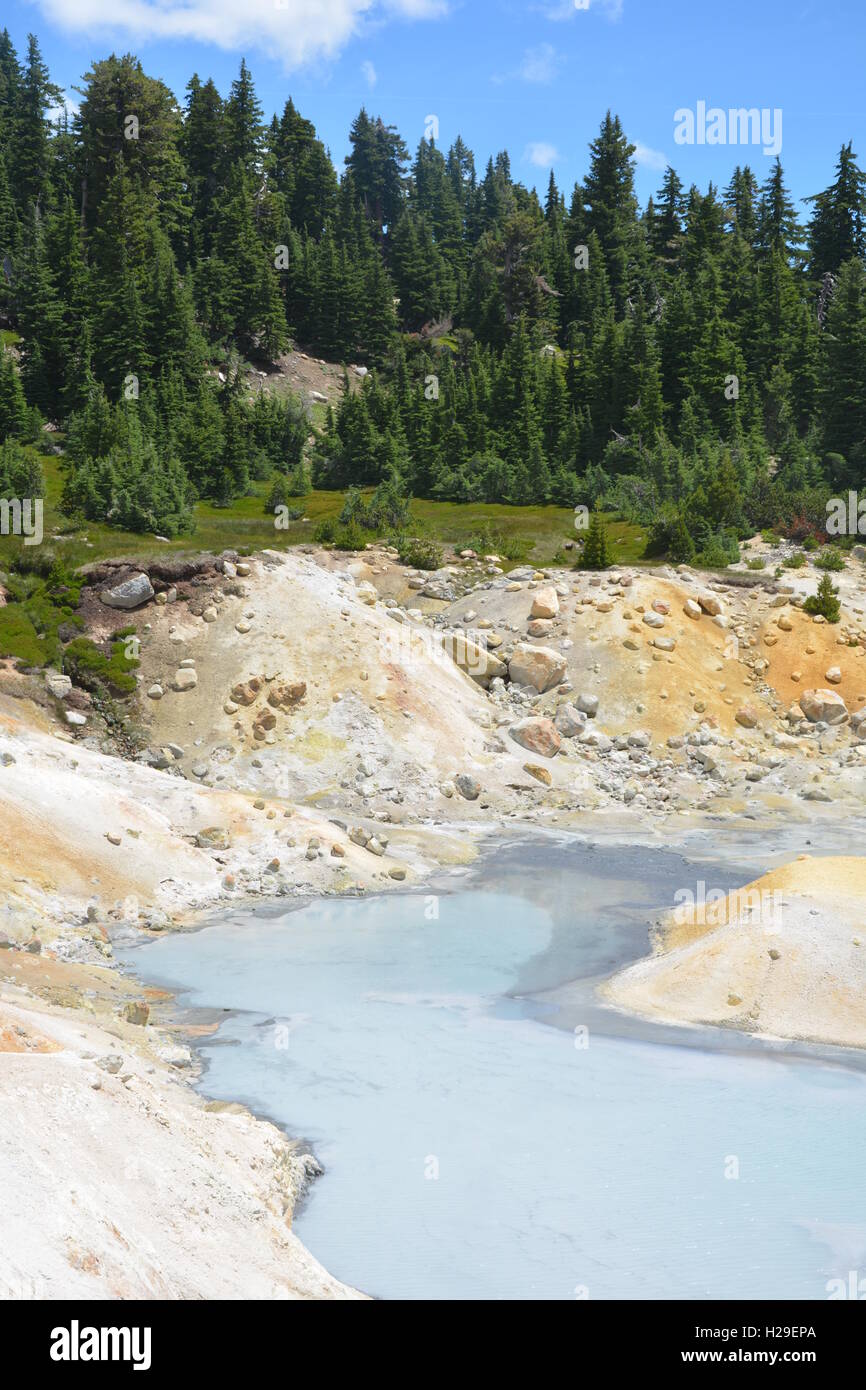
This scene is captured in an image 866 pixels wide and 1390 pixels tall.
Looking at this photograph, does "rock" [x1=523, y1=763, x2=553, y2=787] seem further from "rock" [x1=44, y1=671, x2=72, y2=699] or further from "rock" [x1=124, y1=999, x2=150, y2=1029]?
"rock" [x1=124, y1=999, x2=150, y2=1029]

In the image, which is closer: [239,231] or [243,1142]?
[243,1142]

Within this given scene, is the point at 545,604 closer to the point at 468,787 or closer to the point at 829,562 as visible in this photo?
the point at 468,787

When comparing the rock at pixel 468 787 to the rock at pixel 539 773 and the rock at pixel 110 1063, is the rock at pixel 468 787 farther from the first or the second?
the rock at pixel 110 1063

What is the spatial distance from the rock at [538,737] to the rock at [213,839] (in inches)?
404

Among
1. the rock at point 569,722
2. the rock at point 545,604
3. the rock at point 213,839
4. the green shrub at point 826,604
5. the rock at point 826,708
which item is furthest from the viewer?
the green shrub at point 826,604

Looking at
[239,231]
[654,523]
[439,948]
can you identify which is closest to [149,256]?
[239,231]

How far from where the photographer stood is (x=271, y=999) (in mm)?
16797

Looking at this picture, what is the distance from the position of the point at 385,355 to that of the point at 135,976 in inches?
3005

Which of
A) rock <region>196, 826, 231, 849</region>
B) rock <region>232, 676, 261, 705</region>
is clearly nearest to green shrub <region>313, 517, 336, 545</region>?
rock <region>232, 676, 261, 705</region>

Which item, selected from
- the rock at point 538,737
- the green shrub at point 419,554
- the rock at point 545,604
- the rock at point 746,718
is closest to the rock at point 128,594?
the rock at point 538,737

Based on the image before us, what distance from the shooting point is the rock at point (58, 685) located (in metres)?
29.6

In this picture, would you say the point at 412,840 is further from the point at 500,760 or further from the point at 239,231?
the point at 239,231

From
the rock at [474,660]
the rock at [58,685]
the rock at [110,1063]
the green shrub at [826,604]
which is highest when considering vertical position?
the green shrub at [826,604]

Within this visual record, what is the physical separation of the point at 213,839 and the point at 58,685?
927cm
